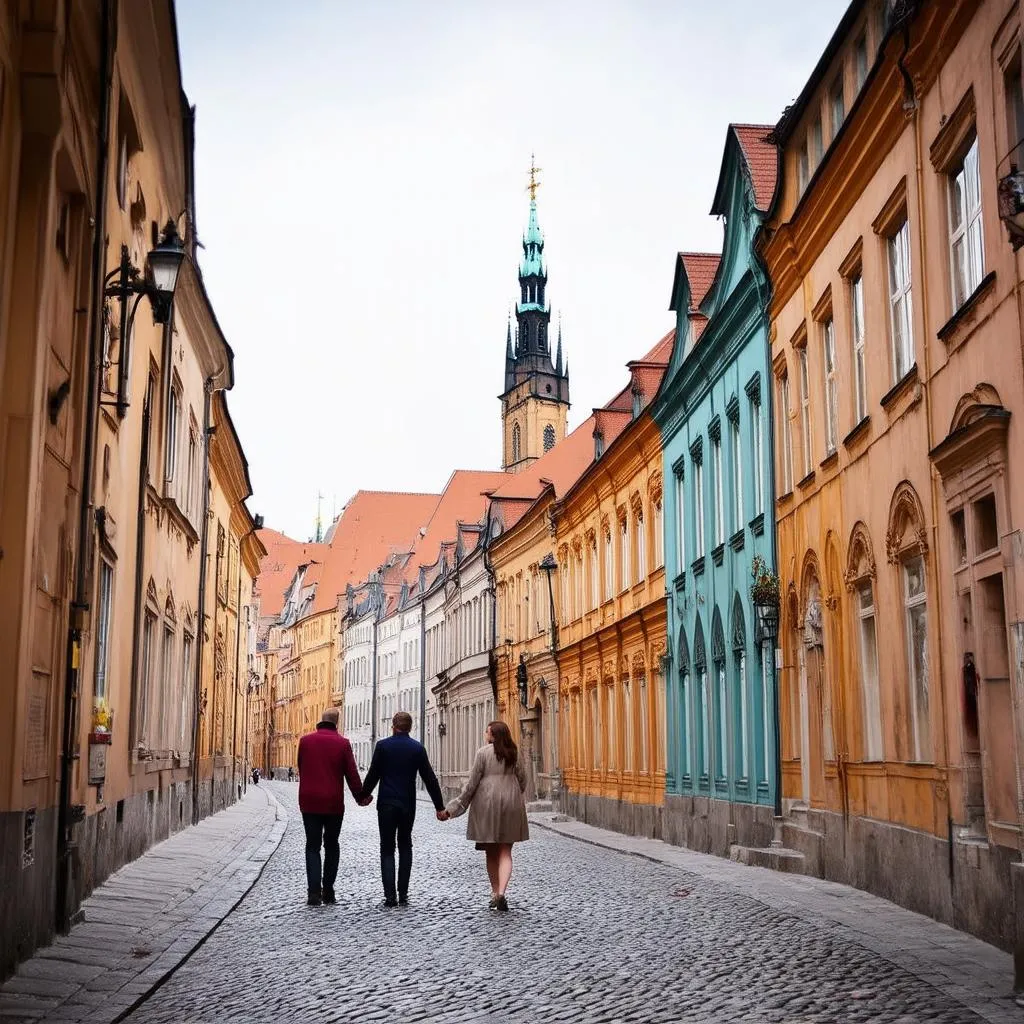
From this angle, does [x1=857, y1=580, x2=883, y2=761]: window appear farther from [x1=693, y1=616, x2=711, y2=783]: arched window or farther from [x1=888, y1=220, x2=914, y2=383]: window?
[x1=693, y1=616, x2=711, y2=783]: arched window

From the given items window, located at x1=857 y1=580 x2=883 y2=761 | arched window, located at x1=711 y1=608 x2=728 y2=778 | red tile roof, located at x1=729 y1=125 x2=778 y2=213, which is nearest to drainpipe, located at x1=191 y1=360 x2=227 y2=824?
arched window, located at x1=711 y1=608 x2=728 y2=778

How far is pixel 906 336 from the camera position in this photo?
1529 cm

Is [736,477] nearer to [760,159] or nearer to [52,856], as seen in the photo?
[760,159]

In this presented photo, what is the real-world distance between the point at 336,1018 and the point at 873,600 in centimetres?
944

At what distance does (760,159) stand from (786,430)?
4.38m

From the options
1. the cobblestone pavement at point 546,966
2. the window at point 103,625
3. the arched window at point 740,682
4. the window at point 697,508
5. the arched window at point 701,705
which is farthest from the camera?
the window at point 697,508

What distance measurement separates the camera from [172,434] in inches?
896

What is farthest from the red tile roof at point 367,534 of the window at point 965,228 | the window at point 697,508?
the window at point 965,228

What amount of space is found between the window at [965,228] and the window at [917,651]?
269 centimetres

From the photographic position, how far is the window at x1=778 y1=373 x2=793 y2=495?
20.5m

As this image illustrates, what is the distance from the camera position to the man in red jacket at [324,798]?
47.7 ft

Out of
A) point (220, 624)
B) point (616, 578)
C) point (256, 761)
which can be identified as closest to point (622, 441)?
point (616, 578)

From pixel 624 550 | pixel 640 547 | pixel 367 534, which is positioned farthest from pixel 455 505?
pixel 640 547

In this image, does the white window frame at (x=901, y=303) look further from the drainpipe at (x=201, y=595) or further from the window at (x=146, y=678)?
the drainpipe at (x=201, y=595)
